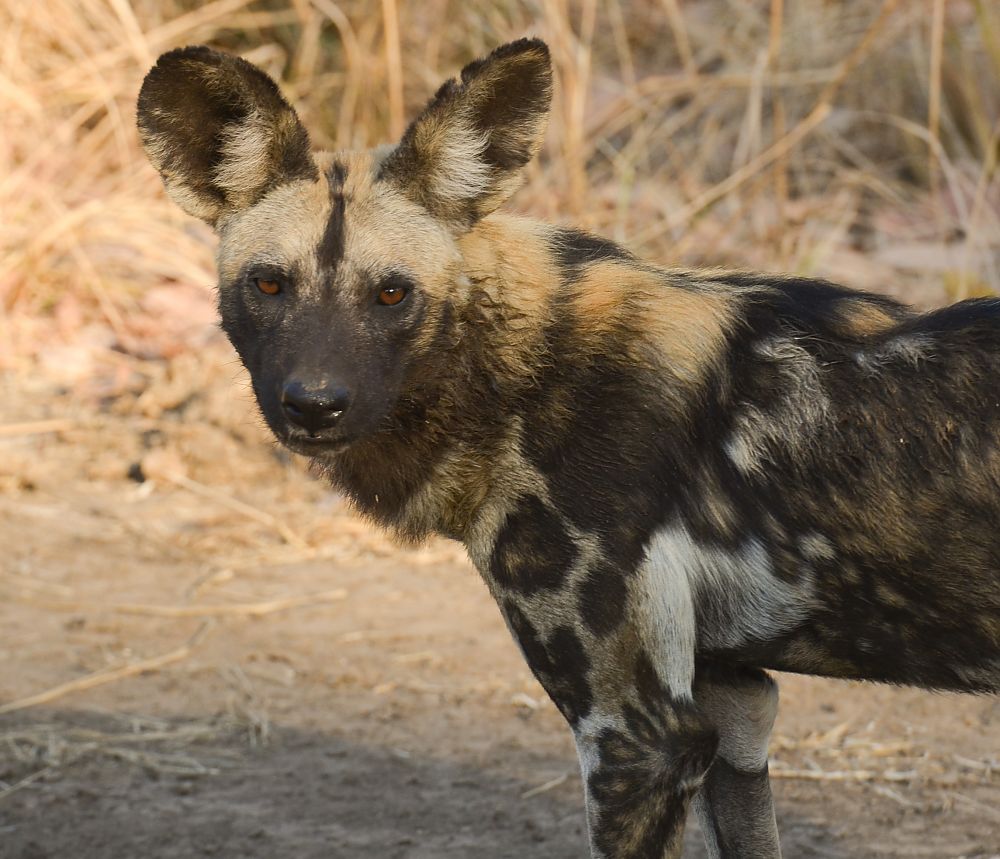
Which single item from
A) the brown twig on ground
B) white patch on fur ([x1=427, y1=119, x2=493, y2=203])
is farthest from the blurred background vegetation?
white patch on fur ([x1=427, y1=119, x2=493, y2=203])

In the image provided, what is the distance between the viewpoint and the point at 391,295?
104 inches

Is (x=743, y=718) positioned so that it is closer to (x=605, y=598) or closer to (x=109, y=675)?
(x=605, y=598)

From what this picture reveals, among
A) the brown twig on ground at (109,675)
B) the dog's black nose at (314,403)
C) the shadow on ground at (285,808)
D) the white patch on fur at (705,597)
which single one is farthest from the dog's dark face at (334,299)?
the brown twig on ground at (109,675)

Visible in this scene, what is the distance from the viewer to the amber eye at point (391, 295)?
8.68 ft

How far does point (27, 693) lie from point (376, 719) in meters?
1.02

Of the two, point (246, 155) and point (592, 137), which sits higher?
point (246, 155)

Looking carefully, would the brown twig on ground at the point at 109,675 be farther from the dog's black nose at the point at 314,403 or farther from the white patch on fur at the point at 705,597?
the white patch on fur at the point at 705,597

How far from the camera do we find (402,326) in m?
2.63

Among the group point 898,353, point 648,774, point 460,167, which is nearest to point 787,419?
point 898,353

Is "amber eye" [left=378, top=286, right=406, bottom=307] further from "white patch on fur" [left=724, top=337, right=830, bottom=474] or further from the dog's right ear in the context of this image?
"white patch on fur" [left=724, top=337, right=830, bottom=474]

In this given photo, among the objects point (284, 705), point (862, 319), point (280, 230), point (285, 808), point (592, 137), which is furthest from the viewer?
point (592, 137)

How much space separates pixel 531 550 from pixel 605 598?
0.53 ft

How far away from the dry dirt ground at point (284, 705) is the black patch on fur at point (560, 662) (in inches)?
35.9

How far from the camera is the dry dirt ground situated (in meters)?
3.41
